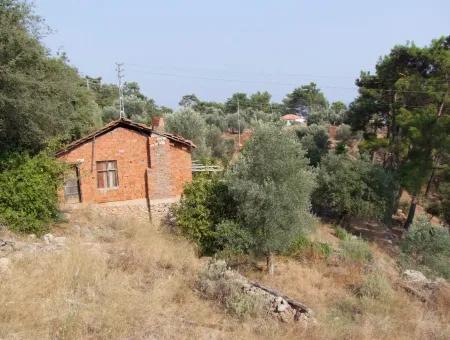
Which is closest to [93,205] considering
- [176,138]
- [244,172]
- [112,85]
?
[176,138]

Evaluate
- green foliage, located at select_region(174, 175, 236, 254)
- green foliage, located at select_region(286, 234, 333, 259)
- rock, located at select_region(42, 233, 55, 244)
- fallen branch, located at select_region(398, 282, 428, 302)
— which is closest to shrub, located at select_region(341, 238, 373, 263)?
green foliage, located at select_region(286, 234, 333, 259)

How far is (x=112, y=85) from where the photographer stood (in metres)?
70.7

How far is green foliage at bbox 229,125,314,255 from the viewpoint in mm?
14227

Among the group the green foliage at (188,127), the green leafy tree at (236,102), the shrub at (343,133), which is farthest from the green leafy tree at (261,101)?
the green foliage at (188,127)

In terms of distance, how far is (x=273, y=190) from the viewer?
555 inches

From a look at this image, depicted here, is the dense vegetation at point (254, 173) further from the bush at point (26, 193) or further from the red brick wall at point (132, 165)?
the red brick wall at point (132, 165)

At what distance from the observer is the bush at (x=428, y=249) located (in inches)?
663

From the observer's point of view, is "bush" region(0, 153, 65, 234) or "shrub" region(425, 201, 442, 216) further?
"shrub" region(425, 201, 442, 216)

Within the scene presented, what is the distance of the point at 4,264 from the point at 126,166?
9271 mm

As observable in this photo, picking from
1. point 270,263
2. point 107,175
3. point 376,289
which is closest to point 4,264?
point 270,263

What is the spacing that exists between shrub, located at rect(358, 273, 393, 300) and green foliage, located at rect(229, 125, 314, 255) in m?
3.77

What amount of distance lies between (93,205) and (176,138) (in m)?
4.31

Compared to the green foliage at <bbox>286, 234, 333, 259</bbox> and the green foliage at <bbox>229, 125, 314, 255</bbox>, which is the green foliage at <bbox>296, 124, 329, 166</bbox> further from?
the green foliage at <bbox>229, 125, 314, 255</bbox>

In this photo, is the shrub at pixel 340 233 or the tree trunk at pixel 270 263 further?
the shrub at pixel 340 233
